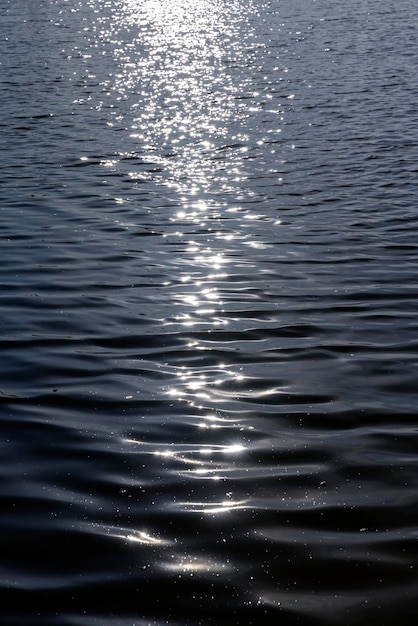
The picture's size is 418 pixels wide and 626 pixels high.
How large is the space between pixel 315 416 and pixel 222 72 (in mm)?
22194

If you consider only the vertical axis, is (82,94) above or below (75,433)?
below

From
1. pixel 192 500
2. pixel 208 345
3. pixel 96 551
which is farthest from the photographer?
pixel 208 345

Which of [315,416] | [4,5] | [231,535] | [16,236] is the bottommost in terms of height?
[4,5]

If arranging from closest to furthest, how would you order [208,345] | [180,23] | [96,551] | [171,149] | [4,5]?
[96,551]
[208,345]
[171,149]
[180,23]
[4,5]

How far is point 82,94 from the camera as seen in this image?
924 inches

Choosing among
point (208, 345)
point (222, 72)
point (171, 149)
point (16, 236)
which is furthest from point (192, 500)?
point (222, 72)

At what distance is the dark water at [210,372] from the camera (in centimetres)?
414

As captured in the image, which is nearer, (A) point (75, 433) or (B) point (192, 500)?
(B) point (192, 500)

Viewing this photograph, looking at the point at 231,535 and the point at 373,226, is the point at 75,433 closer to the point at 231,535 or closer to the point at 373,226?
the point at 231,535

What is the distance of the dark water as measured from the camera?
4137mm

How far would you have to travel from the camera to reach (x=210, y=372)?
6.90 meters

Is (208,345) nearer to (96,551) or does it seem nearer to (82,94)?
(96,551)

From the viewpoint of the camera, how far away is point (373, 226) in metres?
11.8

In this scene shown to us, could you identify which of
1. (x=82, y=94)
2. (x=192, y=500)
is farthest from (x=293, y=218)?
(x=82, y=94)
